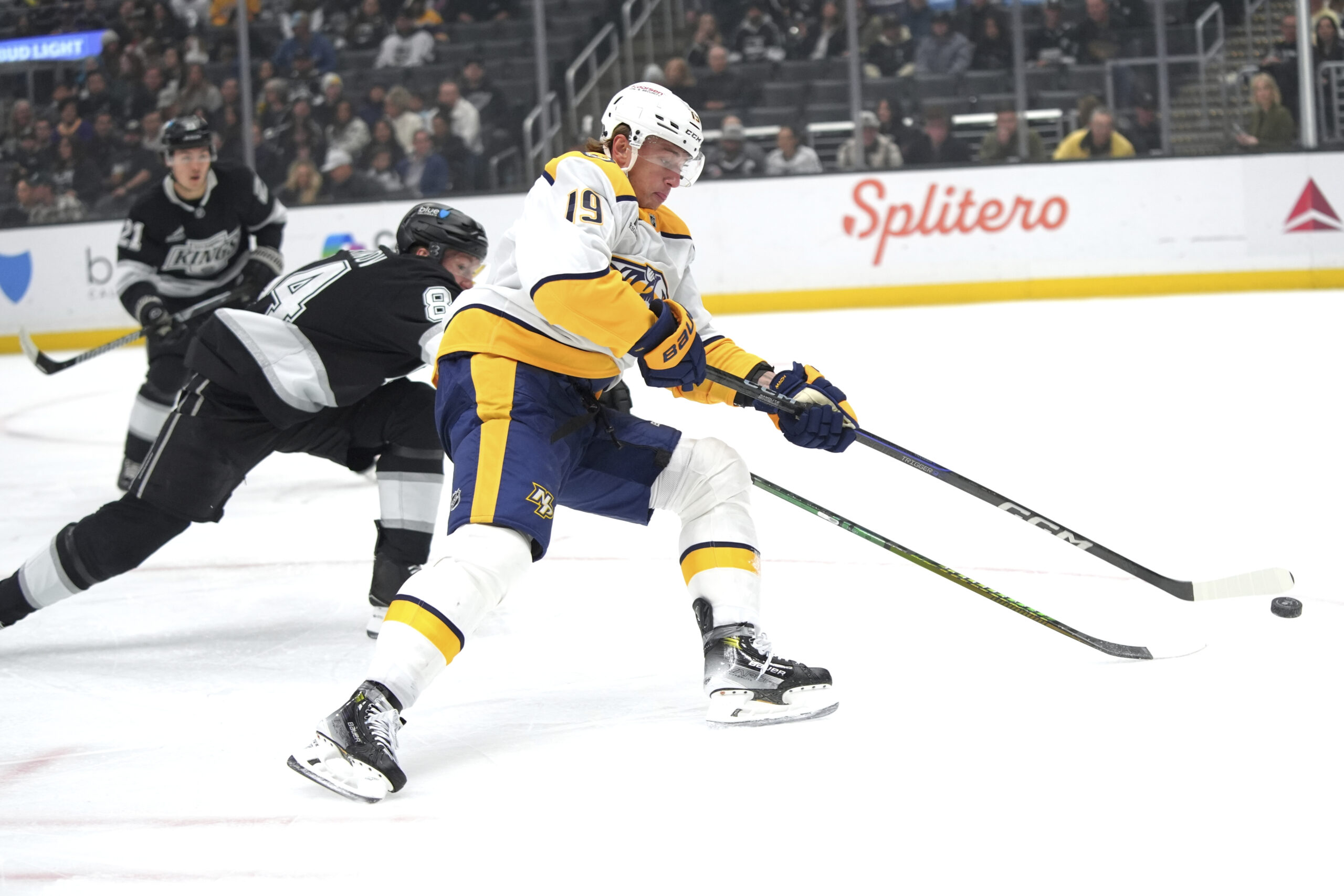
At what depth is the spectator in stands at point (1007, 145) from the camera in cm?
890

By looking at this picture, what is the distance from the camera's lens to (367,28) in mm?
10438

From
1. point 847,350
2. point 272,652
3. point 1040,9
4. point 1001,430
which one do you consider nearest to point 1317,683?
point 272,652

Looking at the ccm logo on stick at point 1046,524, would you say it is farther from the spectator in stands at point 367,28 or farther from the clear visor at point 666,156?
the spectator in stands at point 367,28

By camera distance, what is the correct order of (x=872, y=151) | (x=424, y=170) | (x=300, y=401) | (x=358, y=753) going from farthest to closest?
(x=424, y=170) → (x=872, y=151) → (x=300, y=401) → (x=358, y=753)

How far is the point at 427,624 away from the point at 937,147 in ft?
24.8

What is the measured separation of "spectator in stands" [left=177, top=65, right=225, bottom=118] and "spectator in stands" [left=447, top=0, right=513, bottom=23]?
1.79 metres

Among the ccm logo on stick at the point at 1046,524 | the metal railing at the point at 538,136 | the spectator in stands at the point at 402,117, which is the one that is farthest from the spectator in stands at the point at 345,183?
the ccm logo on stick at the point at 1046,524

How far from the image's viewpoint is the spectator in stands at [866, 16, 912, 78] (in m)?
9.30

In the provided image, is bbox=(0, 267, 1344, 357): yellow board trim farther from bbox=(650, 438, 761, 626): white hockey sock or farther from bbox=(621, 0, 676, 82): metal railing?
bbox=(650, 438, 761, 626): white hockey sock

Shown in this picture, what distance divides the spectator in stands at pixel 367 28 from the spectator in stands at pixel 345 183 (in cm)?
130

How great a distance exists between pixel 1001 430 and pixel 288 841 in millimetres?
3500

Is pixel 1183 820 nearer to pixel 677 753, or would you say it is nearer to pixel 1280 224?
pixel 677 753

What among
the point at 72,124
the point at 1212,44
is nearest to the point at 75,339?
the point at 72,124

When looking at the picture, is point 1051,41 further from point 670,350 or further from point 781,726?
point 781,726
